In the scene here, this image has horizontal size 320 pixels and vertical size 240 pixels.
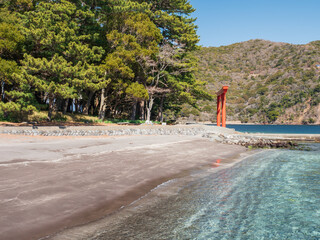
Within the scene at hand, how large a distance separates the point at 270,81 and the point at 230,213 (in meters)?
143

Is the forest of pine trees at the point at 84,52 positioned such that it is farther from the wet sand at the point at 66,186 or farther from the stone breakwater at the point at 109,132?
the wet sand at the point at 66,186

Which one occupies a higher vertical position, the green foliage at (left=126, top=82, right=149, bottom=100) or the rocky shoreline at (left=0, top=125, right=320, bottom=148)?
the green foliage at (left=126, top=82, right=149, bottom=100)

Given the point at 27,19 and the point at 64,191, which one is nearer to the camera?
the point at 64,191

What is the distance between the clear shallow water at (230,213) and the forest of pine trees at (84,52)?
630 inches

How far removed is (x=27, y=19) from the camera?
20.6m

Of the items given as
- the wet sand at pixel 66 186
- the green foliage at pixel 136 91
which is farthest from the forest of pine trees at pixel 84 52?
the wet sand at pixel 66 186

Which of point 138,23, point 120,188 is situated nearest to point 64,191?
point 120,188

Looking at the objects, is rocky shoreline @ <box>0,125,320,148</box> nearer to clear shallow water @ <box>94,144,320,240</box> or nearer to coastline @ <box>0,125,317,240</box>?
coastline @ <box>0,125,317,240</box>

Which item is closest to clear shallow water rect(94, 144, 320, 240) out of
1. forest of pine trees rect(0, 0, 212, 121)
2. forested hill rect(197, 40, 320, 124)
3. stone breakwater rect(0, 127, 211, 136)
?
stone breakwater rect(0, 127, 211, 136)

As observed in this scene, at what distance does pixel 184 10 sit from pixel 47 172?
3466cm

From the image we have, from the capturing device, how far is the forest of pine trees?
59.3 ft

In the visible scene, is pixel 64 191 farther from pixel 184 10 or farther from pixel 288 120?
pixel 288 120

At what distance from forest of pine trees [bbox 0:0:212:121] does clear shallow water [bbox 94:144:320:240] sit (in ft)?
52.5

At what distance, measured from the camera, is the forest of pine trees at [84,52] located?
18.1m
